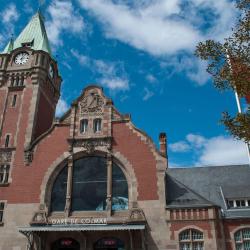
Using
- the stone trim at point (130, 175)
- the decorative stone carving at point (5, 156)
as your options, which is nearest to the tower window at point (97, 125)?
the stone trim at point (130, 175)

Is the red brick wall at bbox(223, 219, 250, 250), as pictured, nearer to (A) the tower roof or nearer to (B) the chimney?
(B) the chimney

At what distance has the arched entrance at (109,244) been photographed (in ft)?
89.7

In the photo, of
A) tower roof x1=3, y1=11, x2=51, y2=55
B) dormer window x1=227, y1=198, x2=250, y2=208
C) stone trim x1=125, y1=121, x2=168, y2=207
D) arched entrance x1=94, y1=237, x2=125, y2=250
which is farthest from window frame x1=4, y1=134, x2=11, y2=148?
dormer window x1=227, y1=198, x2=250, y2=208

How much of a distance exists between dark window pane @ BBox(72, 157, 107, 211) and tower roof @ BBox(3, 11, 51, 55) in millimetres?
15569

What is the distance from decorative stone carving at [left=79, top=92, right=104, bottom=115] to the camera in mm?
32906

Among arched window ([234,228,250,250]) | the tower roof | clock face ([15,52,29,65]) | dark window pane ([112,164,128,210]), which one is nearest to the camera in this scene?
arched window ([234,228,250,250])

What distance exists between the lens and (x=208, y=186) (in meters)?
32.2

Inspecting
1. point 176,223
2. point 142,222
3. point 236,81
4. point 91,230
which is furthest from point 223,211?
point 236,81

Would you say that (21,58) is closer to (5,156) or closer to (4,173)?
(5,156)

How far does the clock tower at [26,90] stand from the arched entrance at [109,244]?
10.9 m

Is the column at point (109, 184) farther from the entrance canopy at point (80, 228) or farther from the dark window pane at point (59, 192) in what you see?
the dark window pane at point (59, 192)

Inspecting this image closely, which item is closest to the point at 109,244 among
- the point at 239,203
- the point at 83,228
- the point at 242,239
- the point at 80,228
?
the point at 83,228

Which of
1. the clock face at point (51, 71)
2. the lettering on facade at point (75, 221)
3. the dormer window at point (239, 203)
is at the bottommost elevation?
the lettering on facade at point (75, 221)

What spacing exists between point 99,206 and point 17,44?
73.3 ft
